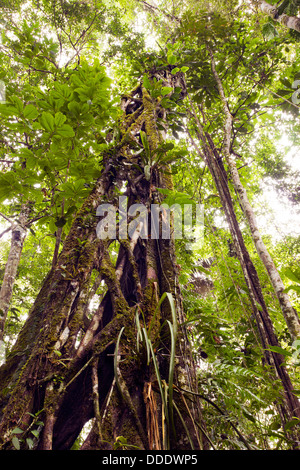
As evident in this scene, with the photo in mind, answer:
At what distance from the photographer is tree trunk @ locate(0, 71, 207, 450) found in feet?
3.12

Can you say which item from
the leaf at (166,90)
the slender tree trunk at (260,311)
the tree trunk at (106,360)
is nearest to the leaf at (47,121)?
the tree trunk at (106,360)

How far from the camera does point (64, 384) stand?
1.06 metres

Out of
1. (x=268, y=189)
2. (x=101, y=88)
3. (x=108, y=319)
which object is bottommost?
(x=108, y=319)

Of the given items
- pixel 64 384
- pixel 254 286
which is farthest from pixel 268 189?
pixel 64 384

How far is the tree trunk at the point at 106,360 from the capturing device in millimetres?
951

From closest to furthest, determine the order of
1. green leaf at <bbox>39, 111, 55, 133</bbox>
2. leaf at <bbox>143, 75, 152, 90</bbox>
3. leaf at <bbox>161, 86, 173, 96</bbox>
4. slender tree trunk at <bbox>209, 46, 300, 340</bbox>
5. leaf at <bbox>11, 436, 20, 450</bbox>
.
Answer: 1. leaf at <bbox>11, 436, 20, 450</bbox>
2. green leaf at <bbox>39, 111, 55, 133</bbox>
3. slender tree trunk at <bbox>209, 46, 300, 340</bbox>
4. leaf at <bbox>143, 75, 152, 90</bbox>
5. leaf at <bbox>161, 86, 173, 96</bbox>

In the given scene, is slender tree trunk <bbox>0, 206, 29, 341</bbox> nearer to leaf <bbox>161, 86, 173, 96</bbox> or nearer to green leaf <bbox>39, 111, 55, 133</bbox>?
green leaf <bbox>39, 111, 55, 133</bbox>

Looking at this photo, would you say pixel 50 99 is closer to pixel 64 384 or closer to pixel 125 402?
pixel 64 384

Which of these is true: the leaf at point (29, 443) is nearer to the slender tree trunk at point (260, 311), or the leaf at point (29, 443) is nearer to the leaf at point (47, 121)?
the slender tree trunk at point (260, 311)

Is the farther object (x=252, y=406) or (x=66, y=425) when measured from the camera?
(x=252, y=406)

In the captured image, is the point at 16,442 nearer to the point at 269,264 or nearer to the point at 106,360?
the point at 106,360

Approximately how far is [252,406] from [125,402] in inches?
31.4

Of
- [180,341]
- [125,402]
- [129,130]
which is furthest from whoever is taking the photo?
[129,130]

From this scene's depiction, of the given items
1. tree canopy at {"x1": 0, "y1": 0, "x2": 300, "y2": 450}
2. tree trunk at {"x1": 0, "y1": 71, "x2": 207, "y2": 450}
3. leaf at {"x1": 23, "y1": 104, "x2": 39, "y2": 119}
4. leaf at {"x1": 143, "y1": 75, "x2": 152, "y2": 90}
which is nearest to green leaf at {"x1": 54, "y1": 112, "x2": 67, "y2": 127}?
tree canopy at {"x1": 0, "y1": 0, "x2": 300, "y2": 450}
